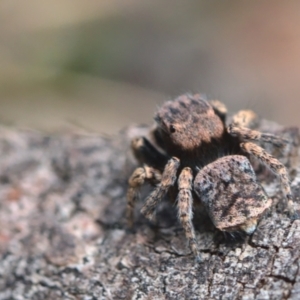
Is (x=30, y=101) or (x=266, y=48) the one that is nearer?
(x=30, y=101)

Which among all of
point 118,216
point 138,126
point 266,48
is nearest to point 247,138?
point 118,216

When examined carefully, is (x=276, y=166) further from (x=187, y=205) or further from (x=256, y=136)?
(x=187, y=205)

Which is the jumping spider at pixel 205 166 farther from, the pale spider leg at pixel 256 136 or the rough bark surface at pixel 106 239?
the rough bark surface at pixel 106 239

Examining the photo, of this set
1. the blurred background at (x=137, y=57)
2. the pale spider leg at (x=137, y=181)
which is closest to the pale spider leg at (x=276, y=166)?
the pale spider leg at (x=137, y=181)

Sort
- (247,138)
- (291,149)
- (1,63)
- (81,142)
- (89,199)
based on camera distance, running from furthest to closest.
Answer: (1,63) → (81,142) → (89,199) → (291,149) → (247,138)

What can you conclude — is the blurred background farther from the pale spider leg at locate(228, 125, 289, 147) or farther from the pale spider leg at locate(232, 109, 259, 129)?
the pale spider leg at locate(228, 125, 289, 147)

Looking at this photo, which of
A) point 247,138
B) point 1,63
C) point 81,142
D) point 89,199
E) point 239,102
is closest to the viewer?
point 247,138

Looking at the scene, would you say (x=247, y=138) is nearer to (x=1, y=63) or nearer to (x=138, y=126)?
(x=138, y=126)
